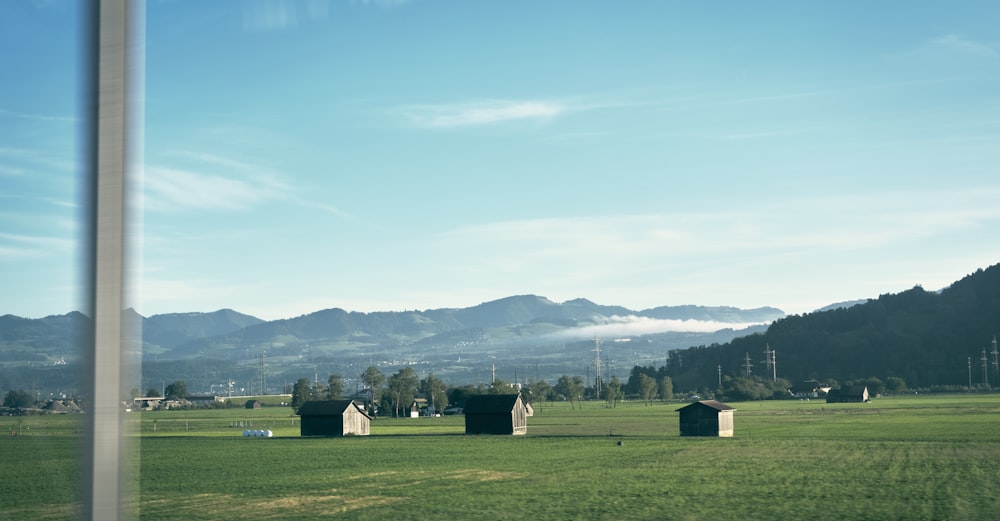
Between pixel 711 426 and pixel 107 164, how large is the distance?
3859 centimetres

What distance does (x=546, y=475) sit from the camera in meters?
23.0

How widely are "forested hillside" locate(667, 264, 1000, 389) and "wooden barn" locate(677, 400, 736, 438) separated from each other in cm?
6101

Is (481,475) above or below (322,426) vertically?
above

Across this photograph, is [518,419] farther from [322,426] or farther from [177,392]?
[177,392]

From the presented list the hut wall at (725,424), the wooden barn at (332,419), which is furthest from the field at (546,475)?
the wooden barn at (332,419)

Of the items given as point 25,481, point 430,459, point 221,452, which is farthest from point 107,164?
point 221,452

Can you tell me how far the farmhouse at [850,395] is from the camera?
7906 centimetres

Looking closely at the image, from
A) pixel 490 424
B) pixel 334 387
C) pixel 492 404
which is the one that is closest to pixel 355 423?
pixel 490 424

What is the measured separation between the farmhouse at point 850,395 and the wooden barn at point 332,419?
1934 inches

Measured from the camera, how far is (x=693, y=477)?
22.1 meters

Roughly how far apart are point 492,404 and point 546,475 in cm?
2110

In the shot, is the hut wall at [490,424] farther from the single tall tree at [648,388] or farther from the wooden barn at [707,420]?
the single tall tree at [648,388]

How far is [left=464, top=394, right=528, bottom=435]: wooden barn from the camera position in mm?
43406

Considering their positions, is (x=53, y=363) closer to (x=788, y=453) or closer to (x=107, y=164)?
(x=107, y=164)
